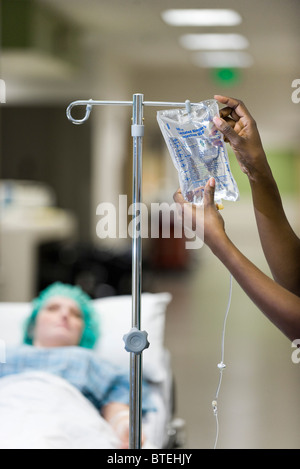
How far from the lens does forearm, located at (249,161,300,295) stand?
3.22 feet

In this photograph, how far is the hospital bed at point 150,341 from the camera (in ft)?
5.86

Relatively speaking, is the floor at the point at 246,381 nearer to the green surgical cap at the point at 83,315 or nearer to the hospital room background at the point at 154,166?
the hospital room background at the point at 154,166

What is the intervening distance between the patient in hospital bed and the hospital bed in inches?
1.6

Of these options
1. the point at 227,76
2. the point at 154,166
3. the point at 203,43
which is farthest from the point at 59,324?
the point at 154,166

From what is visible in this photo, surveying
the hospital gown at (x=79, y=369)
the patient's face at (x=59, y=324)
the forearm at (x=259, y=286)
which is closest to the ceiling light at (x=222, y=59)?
the patient's face at (x=59, y=324)

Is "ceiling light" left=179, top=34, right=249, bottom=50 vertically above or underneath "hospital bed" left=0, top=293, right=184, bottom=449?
above

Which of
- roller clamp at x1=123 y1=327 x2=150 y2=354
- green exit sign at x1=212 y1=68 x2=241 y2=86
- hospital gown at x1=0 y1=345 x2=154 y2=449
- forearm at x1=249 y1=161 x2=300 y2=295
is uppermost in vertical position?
green exit sign at x1=212 y1=68 x2=241 y2=86

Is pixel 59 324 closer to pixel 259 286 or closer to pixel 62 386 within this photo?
pixel 62 386

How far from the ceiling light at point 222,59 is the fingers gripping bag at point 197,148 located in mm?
3913

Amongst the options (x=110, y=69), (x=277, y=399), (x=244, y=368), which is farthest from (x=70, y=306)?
(x=110, y=69)

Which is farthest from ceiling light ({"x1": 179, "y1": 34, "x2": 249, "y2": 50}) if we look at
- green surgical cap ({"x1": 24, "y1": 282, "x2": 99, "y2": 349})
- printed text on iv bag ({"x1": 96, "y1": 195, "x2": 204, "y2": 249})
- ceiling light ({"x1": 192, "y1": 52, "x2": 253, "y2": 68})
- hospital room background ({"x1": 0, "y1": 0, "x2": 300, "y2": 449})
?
printed text on iv bag ({"x1": 96, "y1": 195, "x2": 204, "y2": 249})

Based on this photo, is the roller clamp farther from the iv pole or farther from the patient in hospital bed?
the patient in hospital bed
